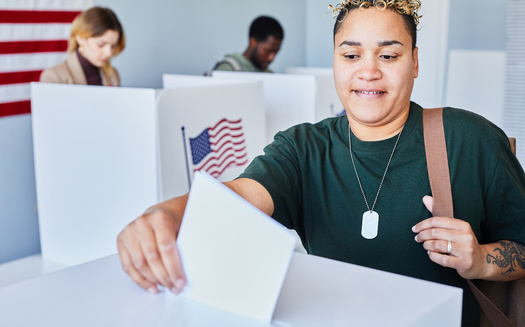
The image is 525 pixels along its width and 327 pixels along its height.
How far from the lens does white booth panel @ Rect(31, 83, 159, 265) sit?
2.38 metres

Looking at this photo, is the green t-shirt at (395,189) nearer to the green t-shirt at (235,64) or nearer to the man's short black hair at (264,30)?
the green t-shirt at (235,64)

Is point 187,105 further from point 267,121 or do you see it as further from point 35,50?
point 35,50

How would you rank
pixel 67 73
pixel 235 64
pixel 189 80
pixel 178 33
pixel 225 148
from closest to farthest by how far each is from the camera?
pixel 225 148
pixel 67 73
pixel 189 80
pixel 235 64
pixel 178 33

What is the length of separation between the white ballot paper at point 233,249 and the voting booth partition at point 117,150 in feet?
5.61

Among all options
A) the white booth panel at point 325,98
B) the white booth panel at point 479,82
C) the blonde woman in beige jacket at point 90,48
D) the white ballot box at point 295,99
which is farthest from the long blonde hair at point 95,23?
the white booth panel at point 479,82

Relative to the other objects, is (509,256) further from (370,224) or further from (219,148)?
(219,148)

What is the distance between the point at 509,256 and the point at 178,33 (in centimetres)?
353

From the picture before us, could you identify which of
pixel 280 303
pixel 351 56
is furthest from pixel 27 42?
pixel 280 303

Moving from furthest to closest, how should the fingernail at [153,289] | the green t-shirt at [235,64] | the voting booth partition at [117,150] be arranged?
the green t-shirt at [235,64] → the voting booth partition at [117,150] → the fingernail at [153,289]

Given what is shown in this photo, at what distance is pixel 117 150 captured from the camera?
245cm

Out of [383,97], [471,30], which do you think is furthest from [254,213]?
[471,30]

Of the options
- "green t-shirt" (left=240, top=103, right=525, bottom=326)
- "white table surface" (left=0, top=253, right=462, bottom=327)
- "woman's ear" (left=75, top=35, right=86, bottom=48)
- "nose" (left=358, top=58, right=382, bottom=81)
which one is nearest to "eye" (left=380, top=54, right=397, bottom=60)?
"nose" (left=358, top=58, right=382, bottom=81)

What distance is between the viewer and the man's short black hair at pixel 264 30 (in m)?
4.15

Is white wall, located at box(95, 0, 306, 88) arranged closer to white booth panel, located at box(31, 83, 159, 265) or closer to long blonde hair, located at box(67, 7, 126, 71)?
long blonde hair, located at box(67, 7, 126, 71)
